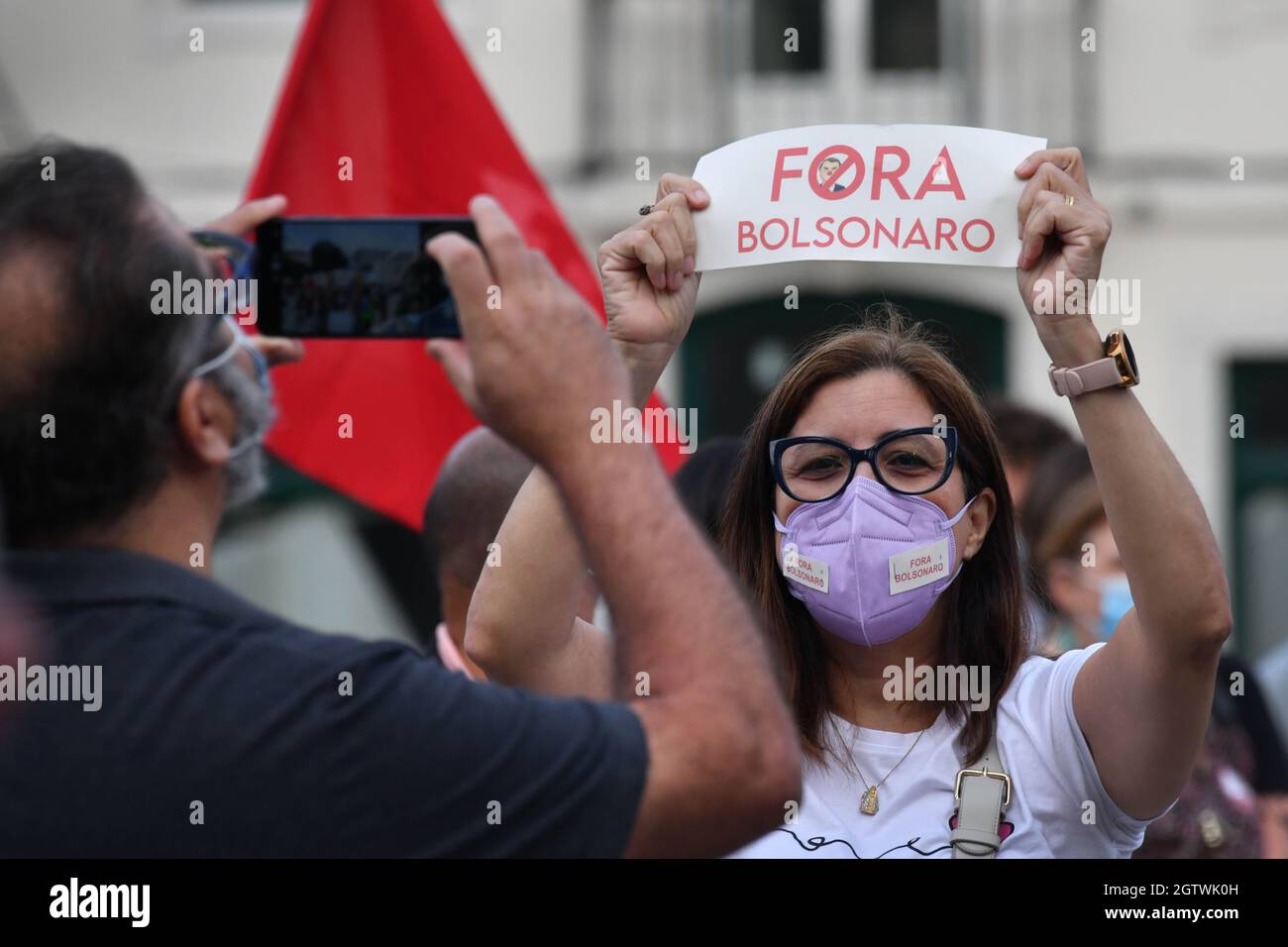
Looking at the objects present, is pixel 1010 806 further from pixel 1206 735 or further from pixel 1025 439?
pixel 1025 439

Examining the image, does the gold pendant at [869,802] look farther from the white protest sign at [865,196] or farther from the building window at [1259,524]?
the building window at [1259,524]

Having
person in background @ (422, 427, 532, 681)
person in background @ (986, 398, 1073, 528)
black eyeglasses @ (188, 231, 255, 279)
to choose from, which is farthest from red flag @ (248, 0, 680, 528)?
black eyeglasses @ (188, 231, 255, 279)

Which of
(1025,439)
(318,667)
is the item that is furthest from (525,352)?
(1025,439)

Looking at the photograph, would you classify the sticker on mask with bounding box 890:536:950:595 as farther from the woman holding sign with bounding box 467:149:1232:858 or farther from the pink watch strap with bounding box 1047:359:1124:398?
the pink watch strap with bounding box 1047:359:1124:398

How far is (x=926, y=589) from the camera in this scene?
8.33 ft

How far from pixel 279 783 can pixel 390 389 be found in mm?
2429

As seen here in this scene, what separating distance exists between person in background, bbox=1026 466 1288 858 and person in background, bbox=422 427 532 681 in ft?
3.44

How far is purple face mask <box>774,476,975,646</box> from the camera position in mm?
2512

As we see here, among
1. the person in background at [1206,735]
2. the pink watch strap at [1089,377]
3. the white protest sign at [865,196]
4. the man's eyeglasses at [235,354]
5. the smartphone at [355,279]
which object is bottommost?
the person in background at [1206,735]

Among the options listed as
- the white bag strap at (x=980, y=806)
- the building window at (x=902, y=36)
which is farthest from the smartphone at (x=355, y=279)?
the building window at (x=902, y=36)

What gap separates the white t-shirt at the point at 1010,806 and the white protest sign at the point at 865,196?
649mm

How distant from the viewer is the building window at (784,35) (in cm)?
1073
